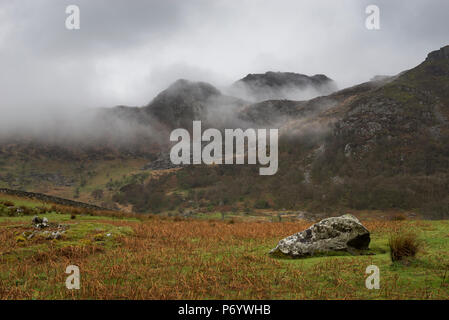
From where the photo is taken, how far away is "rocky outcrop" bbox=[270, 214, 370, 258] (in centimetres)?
1163

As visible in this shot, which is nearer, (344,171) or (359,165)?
(344,171)

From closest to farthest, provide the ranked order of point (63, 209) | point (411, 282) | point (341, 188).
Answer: point (411, 282)
point (63, 209)
point (341, 188)

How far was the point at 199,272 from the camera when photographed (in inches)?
364

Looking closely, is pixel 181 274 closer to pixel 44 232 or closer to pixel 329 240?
pixel 329 240

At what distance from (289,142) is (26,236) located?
172367 millimetres

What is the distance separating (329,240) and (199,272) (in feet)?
18.4

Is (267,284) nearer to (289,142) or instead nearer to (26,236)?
(26,236)

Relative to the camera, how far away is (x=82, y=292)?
7480 mm

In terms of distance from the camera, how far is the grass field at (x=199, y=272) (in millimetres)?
7199

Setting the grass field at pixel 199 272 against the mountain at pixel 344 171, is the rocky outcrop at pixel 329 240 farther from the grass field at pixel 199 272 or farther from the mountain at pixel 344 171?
the mountain at pixel 344 171

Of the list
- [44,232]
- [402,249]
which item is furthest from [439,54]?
[44,232]

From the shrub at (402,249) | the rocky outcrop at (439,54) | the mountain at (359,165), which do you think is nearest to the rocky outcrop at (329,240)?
the shrub at (402,249)

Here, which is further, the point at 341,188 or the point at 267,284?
the point at 341,188
